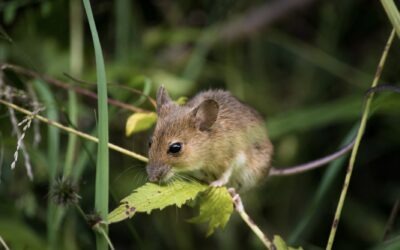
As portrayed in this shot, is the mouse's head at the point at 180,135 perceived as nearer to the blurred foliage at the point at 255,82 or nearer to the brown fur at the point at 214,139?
the brown fur at the point at 214,139

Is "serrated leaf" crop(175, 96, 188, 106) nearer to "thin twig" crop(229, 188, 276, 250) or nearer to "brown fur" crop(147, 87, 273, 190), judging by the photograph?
"brown fur" crop(147, 87, 273, 190)

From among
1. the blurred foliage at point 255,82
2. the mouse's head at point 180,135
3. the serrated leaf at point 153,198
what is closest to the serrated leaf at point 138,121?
the mouse's head at point 180,135

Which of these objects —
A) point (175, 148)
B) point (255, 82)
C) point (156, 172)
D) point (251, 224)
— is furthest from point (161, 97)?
point (255, 82)

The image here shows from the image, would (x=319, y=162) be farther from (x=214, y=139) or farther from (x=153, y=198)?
(x=153, y=198)

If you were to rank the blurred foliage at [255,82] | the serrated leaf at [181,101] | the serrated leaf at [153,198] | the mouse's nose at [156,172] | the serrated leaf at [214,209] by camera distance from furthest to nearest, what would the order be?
the blurred foliage at [255,82]
the serrated leaf at [181,101]
the mouse's nose at [156,172]
the serrated leaf at [214,209]
the serrated leaf at [153,198]

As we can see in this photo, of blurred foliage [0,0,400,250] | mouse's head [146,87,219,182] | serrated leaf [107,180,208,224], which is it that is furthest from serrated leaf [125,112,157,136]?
blurred foliage [0,0,400,250]

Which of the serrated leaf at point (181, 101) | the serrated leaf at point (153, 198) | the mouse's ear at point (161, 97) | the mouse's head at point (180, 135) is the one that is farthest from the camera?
the serrated leaf at point (181, 101)

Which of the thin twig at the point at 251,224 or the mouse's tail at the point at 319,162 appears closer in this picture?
the thin twig at the point at 251,224

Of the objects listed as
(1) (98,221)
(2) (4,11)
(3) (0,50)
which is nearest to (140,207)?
(1) (98,221)

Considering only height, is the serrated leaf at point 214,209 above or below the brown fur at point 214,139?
below
